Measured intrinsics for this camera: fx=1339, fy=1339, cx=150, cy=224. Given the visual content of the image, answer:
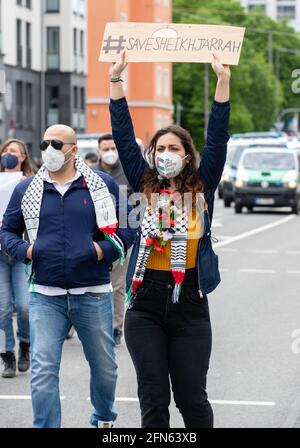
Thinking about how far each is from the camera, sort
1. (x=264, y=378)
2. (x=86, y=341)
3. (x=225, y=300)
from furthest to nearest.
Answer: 1. (x=225, y=300)
2. (x=264, y=378)
3. (x=86, y=341)

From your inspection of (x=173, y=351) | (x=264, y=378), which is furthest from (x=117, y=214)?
(x=264, y=378)

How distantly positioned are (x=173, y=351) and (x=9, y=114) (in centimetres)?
5477

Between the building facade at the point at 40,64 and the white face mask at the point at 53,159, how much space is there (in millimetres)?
49560

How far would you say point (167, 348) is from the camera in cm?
634

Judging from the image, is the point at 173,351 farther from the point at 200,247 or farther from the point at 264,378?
the point at 264,378

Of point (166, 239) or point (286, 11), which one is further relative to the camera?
point (286, 11)

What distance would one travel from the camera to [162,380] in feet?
20.5

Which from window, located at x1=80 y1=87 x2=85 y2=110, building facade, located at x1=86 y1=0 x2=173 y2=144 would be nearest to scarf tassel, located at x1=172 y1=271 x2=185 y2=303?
window, located at x1=80 y1=87 x2=85 y2=110

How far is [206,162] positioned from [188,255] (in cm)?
49

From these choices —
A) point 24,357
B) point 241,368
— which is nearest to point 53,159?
point 24,357

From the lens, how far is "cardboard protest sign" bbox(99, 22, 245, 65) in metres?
6.59

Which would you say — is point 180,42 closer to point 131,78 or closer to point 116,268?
point 116,268

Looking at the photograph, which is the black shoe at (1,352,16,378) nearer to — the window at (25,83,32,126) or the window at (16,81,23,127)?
the window at (16,81,23,127)

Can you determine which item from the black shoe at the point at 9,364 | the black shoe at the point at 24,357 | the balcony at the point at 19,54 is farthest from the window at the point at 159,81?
the black shoe at the point at 9,364
